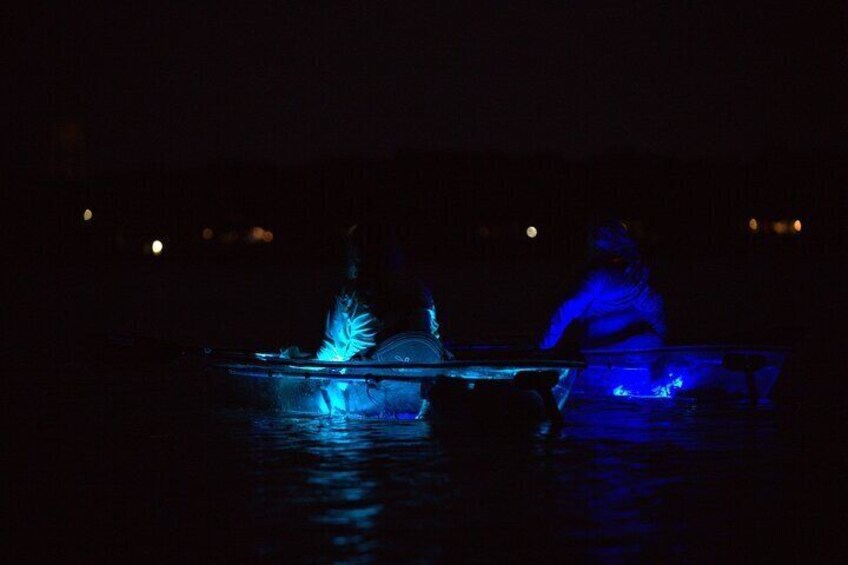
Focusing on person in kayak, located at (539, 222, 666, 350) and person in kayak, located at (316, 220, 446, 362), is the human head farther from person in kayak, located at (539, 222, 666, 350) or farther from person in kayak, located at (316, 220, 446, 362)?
person in kayak, located at (316, 220, 446, 362)

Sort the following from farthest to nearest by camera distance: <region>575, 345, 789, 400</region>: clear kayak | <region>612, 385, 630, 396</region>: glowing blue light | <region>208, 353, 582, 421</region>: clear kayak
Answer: <region>612, 385, 630, 396</region>: glowing blue light → <region>575, 345, 789, 400</region>: clear kayak → <region>208, 353, 582, 421</region>: clear kayak

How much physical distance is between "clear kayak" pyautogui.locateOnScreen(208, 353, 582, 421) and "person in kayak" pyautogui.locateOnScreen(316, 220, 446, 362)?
11.4 inches

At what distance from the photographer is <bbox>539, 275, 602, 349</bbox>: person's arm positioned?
53.0 feet

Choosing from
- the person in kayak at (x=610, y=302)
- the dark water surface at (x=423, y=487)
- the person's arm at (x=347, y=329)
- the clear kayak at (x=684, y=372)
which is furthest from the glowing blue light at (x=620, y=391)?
the person's arm at (x=347, y=329)

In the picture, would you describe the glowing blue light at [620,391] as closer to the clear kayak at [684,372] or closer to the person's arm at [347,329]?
the clear kayak at [684,372]

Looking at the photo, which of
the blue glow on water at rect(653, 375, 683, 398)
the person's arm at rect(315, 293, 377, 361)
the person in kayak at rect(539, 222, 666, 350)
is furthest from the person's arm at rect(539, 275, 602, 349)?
the person's arm at rect(315, 293, 377, 361)

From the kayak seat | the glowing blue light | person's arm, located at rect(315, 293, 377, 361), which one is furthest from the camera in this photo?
the glowing blue light

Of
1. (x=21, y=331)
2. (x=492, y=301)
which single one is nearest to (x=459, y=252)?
(x=492, y=301)

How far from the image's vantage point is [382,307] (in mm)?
14617

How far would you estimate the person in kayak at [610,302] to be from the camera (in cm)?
Answer: 1619

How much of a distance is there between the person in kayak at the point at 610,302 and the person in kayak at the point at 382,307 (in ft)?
6.91

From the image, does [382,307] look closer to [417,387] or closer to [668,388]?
[417,387]

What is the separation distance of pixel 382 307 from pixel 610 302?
9.51 feet

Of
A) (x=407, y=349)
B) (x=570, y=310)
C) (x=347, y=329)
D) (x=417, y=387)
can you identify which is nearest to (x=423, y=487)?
(x=417, y=387)
